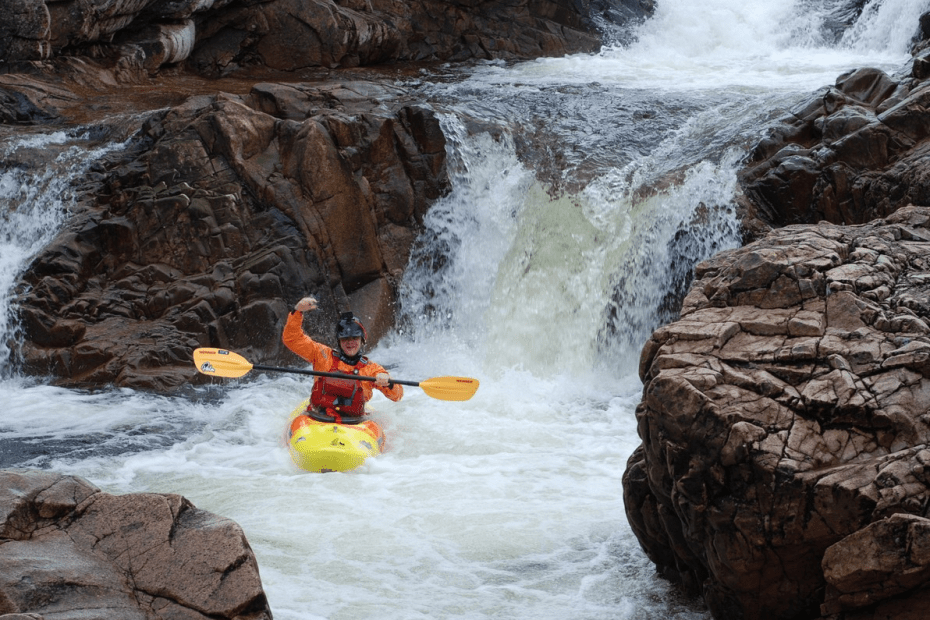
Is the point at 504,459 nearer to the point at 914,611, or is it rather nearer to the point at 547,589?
the point at 547,589

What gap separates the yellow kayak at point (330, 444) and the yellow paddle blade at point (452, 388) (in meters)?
0.52

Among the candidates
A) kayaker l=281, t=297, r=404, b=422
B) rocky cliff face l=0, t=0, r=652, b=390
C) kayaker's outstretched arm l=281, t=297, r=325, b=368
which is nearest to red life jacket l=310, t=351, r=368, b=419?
kayaker l=281, t=297, r=404, b=422

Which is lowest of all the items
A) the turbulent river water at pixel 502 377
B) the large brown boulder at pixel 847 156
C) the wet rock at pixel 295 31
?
the turbulent river water at pixel 502 377

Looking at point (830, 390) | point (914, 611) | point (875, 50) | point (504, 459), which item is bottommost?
point (504, 459)

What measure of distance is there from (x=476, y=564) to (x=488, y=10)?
430 inches

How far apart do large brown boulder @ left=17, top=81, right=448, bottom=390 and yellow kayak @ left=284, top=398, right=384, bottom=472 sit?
2130 millimetres

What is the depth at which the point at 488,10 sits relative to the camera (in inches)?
546

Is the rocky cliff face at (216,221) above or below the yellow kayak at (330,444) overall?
above

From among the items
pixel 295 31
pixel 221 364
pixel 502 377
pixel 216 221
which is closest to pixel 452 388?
pixel 221 364

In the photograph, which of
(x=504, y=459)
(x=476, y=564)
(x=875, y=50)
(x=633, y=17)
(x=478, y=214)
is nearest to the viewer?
(x=476, y=564)

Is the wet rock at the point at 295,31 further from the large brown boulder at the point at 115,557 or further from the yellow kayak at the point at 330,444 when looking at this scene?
the large brown boulder at the point at 115,557

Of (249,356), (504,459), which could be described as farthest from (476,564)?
(249,356)

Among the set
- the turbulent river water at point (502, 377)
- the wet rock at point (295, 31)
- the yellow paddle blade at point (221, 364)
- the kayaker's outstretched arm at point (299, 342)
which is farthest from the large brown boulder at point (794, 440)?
the wet rock at point (295, 31)

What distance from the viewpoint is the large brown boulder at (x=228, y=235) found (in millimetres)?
7891
